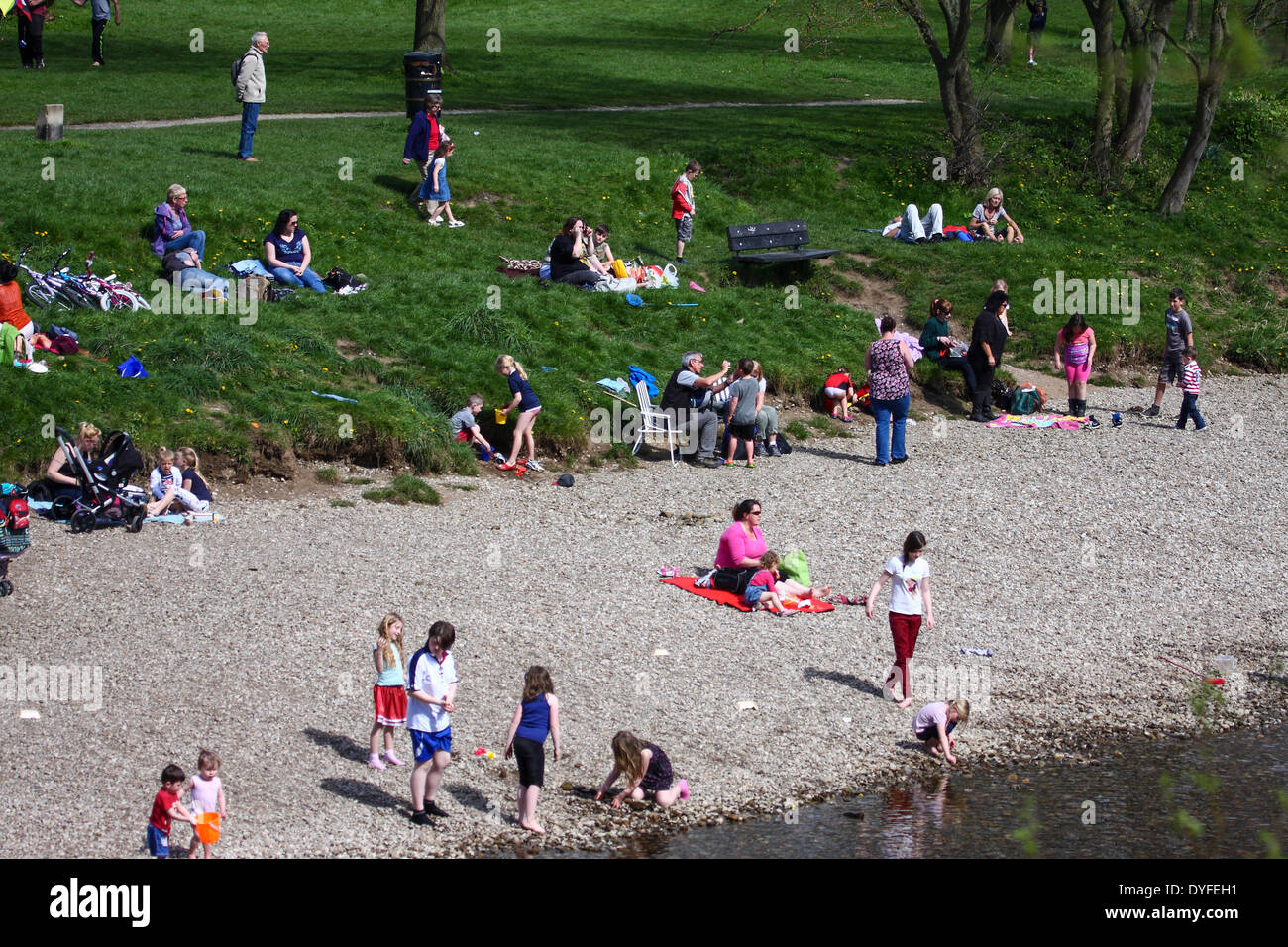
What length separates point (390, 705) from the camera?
10.7 meters

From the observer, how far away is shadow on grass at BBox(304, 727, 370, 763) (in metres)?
11.0

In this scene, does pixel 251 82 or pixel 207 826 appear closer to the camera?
pixel 207 826

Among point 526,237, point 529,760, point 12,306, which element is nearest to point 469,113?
point 526,237

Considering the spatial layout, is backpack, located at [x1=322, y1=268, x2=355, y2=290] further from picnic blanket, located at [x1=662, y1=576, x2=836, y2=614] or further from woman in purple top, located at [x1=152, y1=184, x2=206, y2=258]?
picnic blanket, located at [x1=662, y1=576, x2=836, y2=614]

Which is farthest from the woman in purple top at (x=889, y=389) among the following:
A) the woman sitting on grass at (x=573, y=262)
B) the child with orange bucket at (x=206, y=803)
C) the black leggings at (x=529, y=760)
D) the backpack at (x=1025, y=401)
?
the child with orange bucket at (x=206, y=803)

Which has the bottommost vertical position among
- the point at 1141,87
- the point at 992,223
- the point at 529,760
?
the point at 529,760

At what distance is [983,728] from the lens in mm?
12547

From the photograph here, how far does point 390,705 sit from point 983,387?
1393 centimetres

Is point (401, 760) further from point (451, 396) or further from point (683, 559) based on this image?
point (451, 396)

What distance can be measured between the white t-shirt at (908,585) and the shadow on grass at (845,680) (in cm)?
84

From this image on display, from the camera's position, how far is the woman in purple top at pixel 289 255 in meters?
21.0

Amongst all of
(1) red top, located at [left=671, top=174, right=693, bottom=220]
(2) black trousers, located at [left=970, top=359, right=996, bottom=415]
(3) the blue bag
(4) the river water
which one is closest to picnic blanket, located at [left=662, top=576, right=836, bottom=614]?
(4) the river water
